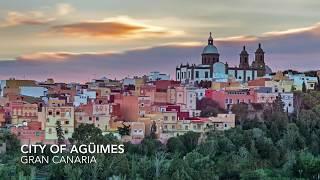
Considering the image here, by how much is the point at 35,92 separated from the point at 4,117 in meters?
2.66

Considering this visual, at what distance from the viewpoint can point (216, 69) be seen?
772 inches

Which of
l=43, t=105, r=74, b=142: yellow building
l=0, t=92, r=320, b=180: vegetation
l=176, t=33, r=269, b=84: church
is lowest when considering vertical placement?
l=0, t=92, r=320, b=180: vegetation

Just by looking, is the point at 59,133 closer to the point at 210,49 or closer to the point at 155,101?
the point at 155,101

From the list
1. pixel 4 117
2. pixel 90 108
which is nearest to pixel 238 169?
pixel 90 108

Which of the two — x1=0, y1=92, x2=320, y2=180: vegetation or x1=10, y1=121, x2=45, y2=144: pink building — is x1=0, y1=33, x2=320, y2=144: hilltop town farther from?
x1=0, y1=92, x2=320, y2=180: vegetation

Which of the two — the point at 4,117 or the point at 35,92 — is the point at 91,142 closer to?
the point at 4,117

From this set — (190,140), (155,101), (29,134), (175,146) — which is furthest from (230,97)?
(29,134)

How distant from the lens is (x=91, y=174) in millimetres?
9156

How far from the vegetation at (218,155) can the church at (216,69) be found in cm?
540

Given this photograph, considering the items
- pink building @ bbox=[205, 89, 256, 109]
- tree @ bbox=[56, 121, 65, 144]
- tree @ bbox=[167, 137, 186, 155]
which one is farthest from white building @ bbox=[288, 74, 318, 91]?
tree @ bbox=[56, 121, 65, 144]

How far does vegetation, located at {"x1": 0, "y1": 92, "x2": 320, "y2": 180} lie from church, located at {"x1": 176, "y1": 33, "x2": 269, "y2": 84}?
5.40 meters

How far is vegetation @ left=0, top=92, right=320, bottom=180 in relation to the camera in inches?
364

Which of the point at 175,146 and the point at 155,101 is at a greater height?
the point at 155,101

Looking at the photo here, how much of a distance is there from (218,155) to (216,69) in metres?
8.67
